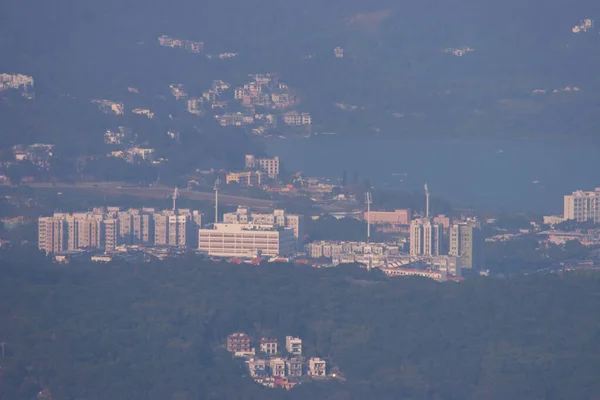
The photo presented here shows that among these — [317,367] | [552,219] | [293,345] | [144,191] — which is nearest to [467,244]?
[552,219]

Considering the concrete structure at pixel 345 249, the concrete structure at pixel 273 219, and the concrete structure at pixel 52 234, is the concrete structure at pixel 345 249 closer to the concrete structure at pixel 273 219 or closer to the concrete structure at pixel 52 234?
the concrete structure at pixel 273 219

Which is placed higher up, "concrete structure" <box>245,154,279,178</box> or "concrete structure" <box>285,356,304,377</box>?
"concrete structure" <box>245,154,279,178</box>

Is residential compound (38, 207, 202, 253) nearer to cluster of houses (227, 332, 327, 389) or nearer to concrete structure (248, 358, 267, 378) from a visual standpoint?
cluster of houses (227, 332, 327, 389)

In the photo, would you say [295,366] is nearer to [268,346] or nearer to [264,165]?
[268,346]

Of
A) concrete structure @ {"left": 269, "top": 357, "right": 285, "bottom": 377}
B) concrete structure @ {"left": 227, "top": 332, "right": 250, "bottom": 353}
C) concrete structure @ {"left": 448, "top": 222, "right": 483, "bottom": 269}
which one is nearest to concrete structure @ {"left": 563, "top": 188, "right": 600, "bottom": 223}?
concrete structure @ {"left": 448, "top": 222, "right": 483, "bottom": 269}

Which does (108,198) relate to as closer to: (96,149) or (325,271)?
(96,149)

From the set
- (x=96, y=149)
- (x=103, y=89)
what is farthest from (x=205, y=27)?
(x=96, y=149)

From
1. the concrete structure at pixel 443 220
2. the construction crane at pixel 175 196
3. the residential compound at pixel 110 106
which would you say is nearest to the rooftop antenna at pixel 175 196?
the construction crane at pixel 175 196
